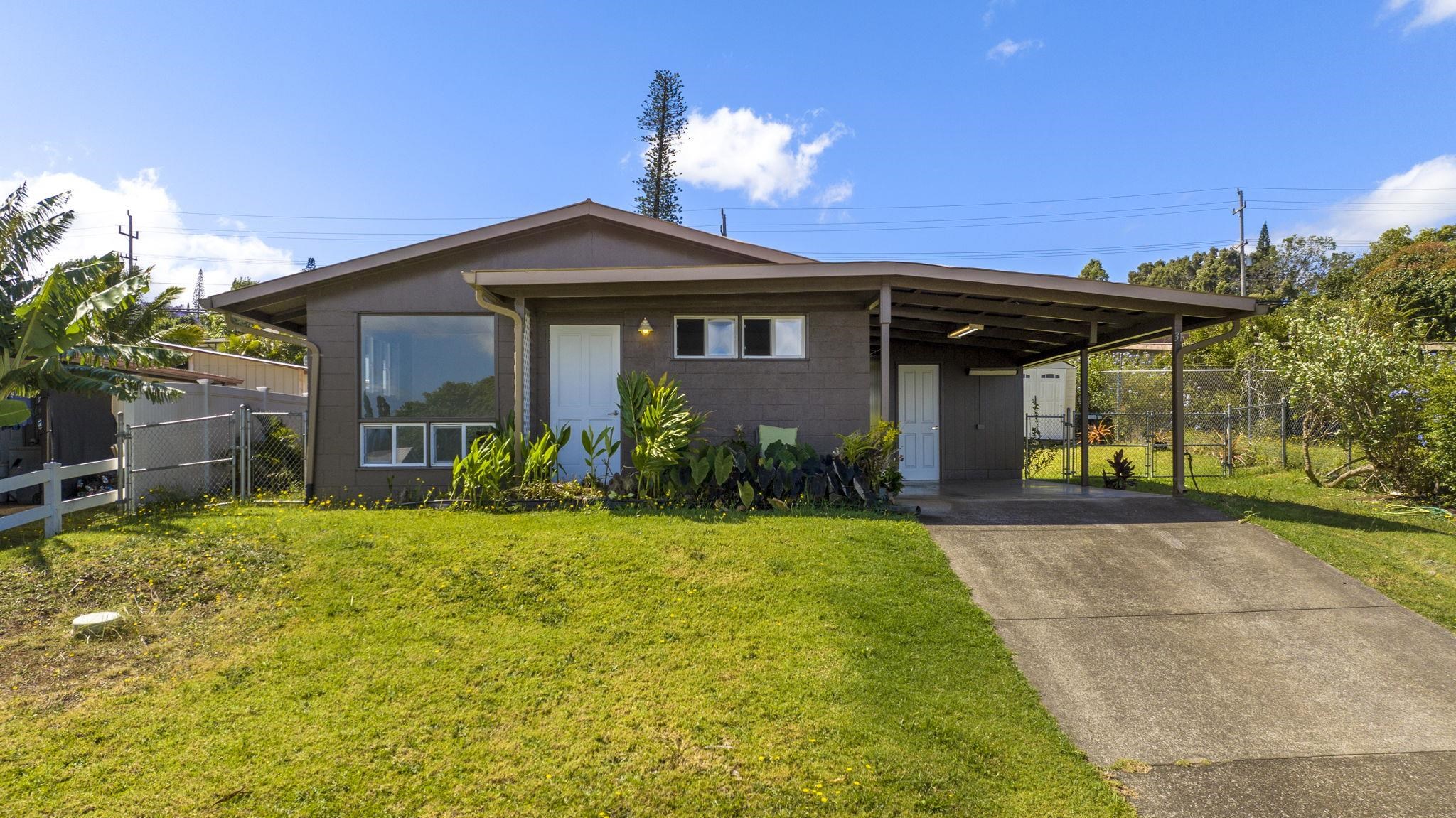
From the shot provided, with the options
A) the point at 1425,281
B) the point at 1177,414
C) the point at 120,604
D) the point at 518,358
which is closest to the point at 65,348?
the point at 120,604

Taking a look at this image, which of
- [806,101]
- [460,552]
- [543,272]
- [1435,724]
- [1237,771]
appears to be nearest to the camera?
[1237,771]

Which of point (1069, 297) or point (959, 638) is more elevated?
point (1069, 297)

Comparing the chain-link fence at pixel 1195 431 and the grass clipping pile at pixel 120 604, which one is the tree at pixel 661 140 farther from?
the grass clipping pile at pixel 120 604

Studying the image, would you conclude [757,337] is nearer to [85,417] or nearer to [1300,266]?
[85,417]

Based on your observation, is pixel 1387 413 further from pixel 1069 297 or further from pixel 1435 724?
pixel 1435 724

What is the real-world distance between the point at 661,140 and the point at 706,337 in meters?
18.6

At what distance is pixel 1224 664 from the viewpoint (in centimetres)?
461

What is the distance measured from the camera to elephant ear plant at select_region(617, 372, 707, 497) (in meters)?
7.75

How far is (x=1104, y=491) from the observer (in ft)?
33.1

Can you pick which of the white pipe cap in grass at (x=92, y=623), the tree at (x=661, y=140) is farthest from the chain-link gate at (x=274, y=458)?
the tree at (x=661, y=140)

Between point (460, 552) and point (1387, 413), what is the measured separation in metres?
11.6

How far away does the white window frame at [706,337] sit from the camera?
9.08 meters

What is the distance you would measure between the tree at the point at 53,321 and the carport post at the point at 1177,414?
12662 millimetres

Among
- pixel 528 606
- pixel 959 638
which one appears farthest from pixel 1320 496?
pixel 528 606
